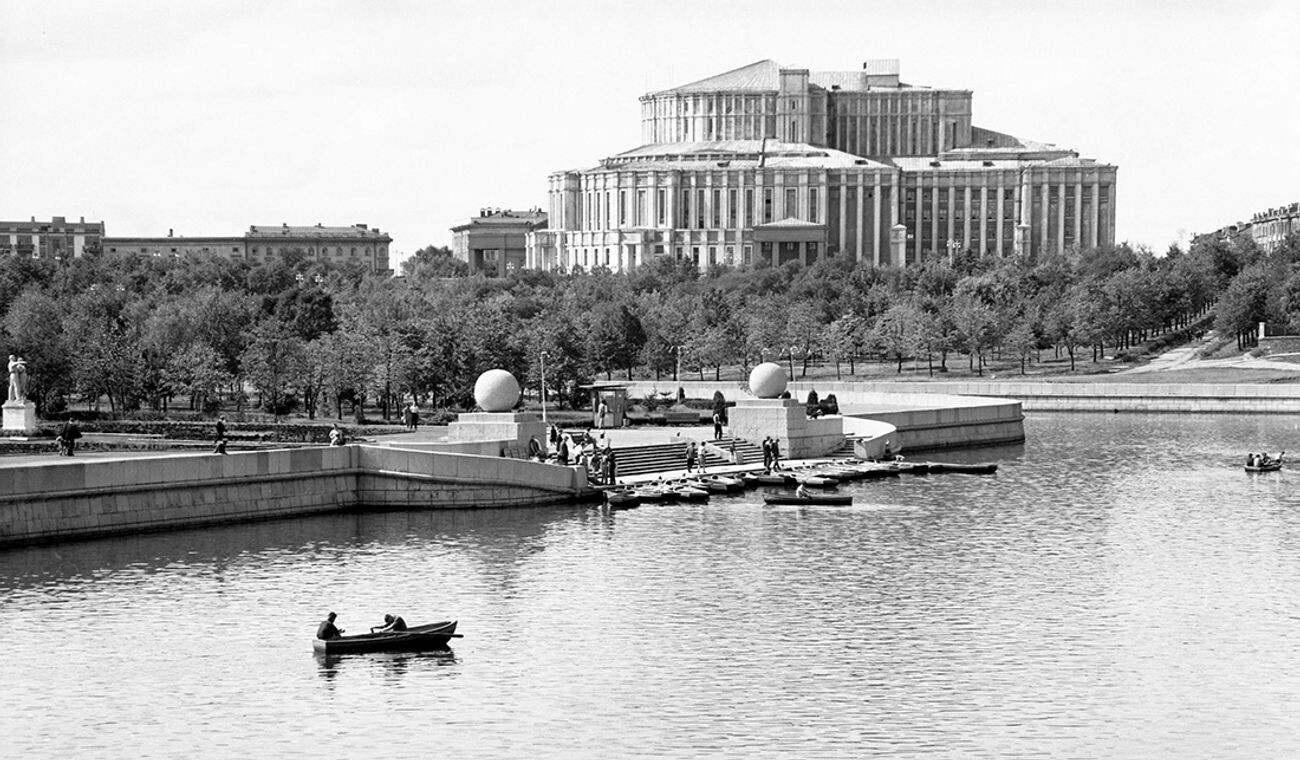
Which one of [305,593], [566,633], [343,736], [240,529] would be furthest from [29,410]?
[343,736]

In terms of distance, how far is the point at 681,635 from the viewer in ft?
142

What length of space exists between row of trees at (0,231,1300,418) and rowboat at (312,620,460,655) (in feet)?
155

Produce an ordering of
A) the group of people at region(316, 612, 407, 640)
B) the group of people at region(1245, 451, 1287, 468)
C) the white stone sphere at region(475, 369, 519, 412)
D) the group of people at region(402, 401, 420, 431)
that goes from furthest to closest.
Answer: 1. the group of people at region(402, 401, 420, 431)
2. the group of people at region(1245, 451, 1287, 468)
3. the white stone sphere at region(475, 369, 519, 412)
4. the group of people at region(316, 612, 407, 640)

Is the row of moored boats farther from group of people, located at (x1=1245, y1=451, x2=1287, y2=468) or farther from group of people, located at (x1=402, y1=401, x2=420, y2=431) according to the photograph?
group of people, located at (x1=402, y1=401, x2=420, y2=431)

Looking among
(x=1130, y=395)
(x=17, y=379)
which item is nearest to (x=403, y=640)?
(x=17, y=379)

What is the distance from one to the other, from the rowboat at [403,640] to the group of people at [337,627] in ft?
0.44

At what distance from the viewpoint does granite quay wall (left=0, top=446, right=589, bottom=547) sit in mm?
53625

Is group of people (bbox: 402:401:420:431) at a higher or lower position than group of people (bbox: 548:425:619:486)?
higher

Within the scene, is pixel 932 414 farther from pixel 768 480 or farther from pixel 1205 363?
pixel 1205 363

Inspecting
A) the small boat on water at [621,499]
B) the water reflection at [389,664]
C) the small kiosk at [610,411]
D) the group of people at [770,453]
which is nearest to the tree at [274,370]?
the small kiosk at [610,411]

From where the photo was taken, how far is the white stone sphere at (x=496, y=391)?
66938 millimetres

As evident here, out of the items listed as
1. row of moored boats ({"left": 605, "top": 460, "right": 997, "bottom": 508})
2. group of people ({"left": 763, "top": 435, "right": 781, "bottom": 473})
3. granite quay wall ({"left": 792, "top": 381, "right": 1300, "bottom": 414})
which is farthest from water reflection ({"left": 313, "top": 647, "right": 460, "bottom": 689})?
granite quay wall ({"left": 792, "top": 381, "right": 1300, "bottom": 414})

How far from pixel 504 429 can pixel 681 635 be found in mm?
24125

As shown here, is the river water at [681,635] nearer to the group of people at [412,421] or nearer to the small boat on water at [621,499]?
the small boat on water at [621,499]
